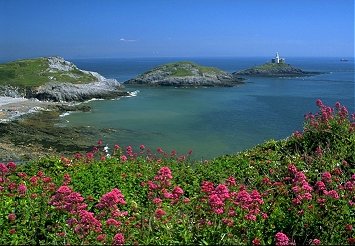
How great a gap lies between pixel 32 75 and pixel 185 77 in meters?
38.6

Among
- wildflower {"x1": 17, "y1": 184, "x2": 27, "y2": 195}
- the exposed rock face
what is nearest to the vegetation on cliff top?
wildflower {"x1": 17, "y1": 184, "x2": 27, "y2": 195}

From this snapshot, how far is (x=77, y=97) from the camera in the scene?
223ft

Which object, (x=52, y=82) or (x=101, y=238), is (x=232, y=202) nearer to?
(x=101, y=238)

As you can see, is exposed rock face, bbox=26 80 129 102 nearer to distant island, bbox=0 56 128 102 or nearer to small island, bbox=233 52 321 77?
distant island, bbox=0 56 128 102

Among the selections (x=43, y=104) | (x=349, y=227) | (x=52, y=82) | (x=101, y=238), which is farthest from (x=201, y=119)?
(x=101, y=238)

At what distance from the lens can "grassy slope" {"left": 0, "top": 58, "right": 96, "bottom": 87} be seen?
7509 centimetres

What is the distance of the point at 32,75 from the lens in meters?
81.6

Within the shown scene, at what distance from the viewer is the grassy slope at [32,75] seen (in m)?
75.1

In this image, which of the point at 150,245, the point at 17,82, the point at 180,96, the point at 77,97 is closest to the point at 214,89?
the point at 180,96

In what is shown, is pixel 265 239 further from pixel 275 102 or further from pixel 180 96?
pixel 180 96

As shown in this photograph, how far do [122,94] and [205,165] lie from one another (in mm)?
66951

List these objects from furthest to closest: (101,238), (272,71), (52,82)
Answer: (272,71) < (52,82) < (101,238)

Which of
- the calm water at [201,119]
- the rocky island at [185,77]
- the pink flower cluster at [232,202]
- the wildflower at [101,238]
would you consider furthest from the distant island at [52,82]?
the wildflower at [101,238]

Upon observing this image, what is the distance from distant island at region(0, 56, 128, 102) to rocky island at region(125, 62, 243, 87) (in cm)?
1777
